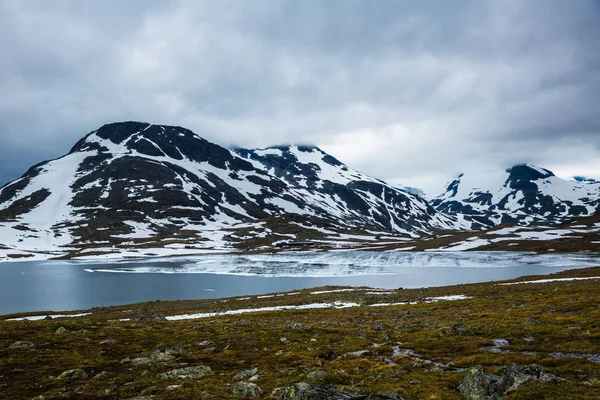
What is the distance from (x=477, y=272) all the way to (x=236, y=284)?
61.5m

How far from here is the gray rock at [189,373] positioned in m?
17.8

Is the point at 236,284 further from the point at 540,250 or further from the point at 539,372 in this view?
the point at 540,250

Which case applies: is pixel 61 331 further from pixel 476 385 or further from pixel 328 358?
pixel 476 385

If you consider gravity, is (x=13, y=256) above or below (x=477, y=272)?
above

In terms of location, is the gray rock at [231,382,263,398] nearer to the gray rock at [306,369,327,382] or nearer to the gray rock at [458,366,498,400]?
the gray rock at [306,369,327,382]

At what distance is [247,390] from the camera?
1519 cm

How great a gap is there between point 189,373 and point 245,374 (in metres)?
2.61

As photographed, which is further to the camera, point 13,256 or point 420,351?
point 13,256

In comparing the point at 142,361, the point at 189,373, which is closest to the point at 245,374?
the point at 189,373

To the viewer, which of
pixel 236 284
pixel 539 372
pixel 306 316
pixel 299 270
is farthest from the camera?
pixel 299 270

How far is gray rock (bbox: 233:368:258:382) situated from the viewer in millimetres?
17562

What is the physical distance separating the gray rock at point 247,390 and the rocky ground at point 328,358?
53 millimetres

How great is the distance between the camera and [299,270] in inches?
4724

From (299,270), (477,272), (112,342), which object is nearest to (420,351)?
(112,342)
